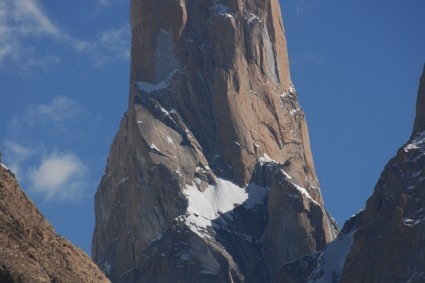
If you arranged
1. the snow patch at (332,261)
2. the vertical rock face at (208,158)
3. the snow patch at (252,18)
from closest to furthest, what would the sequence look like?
1. the snow patch at (332,261)
2. the vertical rock face at (208,158)
3. the snow patch at (252,18)

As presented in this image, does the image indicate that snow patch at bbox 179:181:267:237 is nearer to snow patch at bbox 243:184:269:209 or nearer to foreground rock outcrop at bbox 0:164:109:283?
snow patch at bbox 243:184:269:209

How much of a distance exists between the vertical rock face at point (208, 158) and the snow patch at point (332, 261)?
1076cm

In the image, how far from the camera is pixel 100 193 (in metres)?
166

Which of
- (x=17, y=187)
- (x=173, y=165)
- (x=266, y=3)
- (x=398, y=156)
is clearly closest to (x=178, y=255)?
(x=173, y=165)

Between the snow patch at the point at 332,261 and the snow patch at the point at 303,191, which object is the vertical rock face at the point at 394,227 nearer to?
the snow patch at the point at 332,261

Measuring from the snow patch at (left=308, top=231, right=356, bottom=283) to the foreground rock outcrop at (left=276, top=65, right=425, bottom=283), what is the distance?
0.30 feet

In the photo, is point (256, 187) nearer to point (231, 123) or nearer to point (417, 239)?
point (231, 123)

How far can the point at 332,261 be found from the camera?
5615 inches

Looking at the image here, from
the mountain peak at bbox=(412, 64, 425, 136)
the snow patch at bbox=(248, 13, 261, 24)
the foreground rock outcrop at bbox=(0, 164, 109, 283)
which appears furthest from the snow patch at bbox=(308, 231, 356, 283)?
the foreground rock outcrop at bbox=(0, 164, 109, 283)

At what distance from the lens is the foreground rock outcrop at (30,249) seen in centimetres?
3981

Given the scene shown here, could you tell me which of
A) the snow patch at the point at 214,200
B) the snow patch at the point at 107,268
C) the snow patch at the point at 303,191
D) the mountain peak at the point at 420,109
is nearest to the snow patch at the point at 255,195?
the snow patch at the point at 214,200

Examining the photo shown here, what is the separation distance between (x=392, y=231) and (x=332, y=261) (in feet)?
40.6

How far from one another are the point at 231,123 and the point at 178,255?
26.1 metres

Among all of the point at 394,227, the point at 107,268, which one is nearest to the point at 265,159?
the point at 107,268
